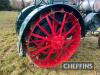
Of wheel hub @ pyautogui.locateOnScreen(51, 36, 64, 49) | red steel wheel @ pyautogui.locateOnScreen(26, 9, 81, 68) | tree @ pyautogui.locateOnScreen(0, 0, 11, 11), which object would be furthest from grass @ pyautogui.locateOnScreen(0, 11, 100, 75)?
tree @ pyautogui.locateOnScreen(0, 0, 11, 11)

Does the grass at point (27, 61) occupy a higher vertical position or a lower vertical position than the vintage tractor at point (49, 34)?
lower

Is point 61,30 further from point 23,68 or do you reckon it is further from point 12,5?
point 12,5

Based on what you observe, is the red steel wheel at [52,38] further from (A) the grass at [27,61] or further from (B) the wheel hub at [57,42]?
(A) the grass at [27,61]

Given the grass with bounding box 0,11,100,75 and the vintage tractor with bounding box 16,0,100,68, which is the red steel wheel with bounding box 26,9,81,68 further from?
the grass with bounding box 0,11,100,75

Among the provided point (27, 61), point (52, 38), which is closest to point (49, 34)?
point (52, 38)

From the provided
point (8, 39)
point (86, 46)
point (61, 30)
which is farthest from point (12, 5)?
point (61, 30)

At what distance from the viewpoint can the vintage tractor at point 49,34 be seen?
489cm

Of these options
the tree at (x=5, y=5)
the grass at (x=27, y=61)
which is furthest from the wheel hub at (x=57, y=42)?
the tree at (x=5, y=5)

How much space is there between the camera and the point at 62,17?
521 centimetres

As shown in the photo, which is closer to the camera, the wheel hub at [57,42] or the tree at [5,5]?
the wheel hub at [57,42]

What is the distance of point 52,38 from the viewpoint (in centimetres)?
497

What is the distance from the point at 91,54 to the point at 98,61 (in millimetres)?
470

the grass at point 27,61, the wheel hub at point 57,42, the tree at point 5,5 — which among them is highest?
the tree at point 5,5

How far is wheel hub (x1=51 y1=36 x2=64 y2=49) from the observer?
4.96 m
